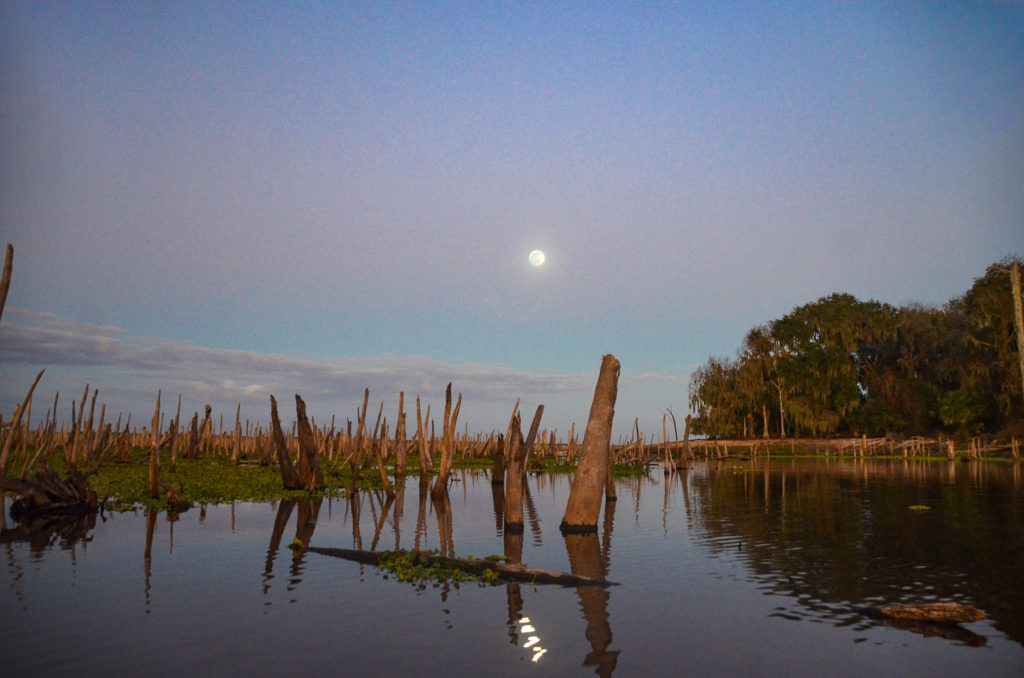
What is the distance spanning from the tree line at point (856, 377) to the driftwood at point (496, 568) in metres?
62.7

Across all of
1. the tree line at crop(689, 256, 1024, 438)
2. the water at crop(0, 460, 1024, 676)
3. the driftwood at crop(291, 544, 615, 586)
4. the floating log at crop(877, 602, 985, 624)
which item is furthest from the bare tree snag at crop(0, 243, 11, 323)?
the tree line at crop(689, 256, 1024, 438)

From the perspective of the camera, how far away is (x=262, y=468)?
132 ft

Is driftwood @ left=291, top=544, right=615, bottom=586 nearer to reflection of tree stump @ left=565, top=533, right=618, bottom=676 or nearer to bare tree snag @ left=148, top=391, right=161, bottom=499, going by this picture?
reflection of tree stump @ left=565, top=533, right=618, bottom=676

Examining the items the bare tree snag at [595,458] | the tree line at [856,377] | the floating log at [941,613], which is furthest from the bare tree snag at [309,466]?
the tree line at [856,377]

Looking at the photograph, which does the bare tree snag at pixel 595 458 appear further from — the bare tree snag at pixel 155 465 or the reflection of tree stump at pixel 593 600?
the bare tree snag at pixel 155 465

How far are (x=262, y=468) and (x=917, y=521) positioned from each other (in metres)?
32.1

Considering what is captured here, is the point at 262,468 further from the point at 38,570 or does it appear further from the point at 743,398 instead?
the point at 743,398

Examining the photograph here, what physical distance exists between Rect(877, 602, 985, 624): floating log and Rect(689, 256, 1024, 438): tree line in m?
64.4

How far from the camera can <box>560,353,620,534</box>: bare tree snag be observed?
17.7m

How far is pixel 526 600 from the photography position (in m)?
11.1

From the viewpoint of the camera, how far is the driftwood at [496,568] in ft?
39.3

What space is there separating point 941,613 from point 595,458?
29.5ft

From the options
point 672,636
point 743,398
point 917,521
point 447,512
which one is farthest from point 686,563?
point 743,398

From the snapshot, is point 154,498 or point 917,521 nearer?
point 917,521
